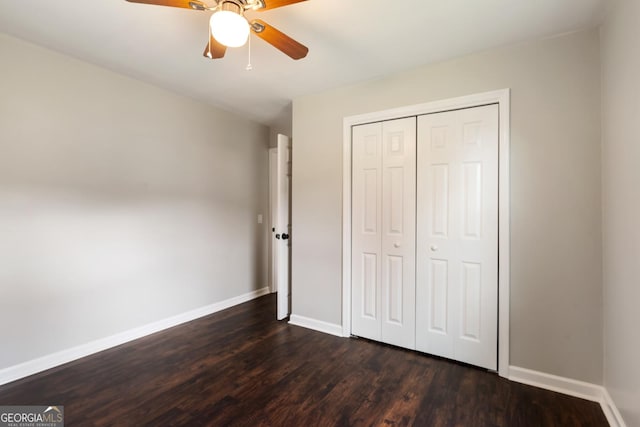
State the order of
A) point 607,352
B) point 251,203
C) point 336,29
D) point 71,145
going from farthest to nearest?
point 251,203 < point 71,145 < point 336,29 < point 607,352

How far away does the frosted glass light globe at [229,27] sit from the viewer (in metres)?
1.37

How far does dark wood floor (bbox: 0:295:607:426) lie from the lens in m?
1.76

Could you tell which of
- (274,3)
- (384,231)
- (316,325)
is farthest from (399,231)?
(274,3)

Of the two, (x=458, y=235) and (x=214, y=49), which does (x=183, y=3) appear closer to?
(x=214, y=49)

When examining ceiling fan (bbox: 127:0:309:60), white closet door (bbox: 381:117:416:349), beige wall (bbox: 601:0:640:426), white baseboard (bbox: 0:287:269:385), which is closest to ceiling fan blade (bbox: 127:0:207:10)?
ceiling fan (bbox: 127:0:309:60)

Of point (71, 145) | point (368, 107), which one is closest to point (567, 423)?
point (368, 107)

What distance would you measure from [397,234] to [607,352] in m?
1.50

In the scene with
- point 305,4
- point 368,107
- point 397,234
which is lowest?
point 397,234

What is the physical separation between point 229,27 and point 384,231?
6.35 feet

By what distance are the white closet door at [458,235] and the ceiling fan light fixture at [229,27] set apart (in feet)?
5.35

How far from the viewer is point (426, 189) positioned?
247 cm

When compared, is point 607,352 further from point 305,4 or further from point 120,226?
point 120,226

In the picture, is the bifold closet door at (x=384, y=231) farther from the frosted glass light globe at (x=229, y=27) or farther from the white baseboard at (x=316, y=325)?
the frosted glass light globe at (x=229, y=27)

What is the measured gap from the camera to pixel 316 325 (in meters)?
3.08
